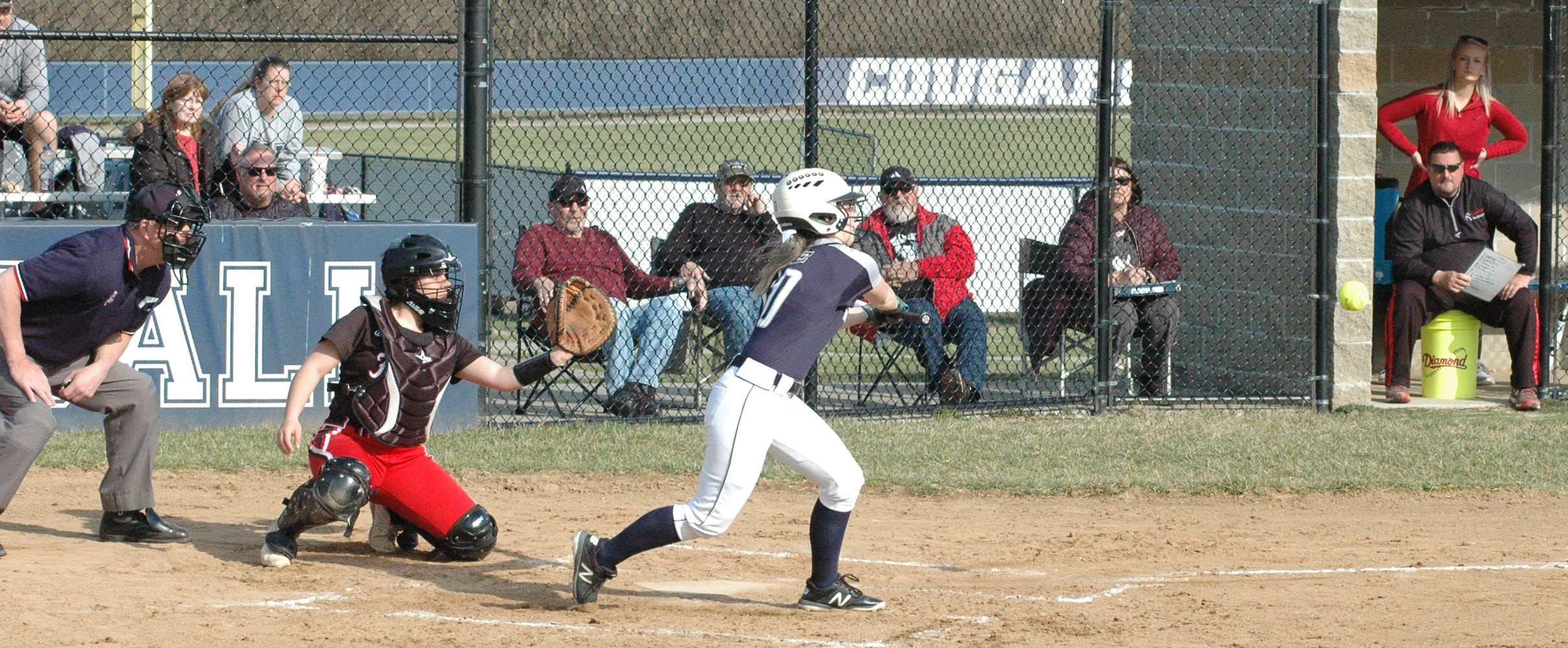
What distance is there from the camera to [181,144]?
9.56m

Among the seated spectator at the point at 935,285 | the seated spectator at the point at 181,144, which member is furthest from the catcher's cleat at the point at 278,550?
the seated spectator at the point at 935,285

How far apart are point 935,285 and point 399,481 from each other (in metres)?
4.53

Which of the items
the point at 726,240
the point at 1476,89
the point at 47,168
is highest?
the point at 1476,89

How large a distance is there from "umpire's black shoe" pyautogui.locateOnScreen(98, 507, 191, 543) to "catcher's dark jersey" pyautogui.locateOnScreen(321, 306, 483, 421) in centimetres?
89

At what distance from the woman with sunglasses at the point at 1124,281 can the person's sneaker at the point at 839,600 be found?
16.4ft

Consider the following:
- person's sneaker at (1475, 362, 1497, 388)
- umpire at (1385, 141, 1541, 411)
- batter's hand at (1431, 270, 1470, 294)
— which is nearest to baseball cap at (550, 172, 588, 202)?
umpire at (1385, 141, 1541, 411)

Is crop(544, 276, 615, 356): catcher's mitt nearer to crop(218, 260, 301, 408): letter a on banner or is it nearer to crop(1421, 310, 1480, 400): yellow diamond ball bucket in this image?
crop(218, 260, 301, 408): letter a on banner

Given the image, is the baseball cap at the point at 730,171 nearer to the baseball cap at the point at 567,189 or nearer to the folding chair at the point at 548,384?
the baseball cap at the point at 567,189

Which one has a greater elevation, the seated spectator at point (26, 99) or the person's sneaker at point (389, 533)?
the seated spectator at point (26, 99)

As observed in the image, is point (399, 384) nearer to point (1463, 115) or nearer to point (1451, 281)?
point (1451, 281)

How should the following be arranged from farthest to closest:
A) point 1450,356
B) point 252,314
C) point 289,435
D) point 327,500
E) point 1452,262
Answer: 1. point 1450,356
2. point 1452,262
3. point 252,314
4. point 327,500
5. point 289,435

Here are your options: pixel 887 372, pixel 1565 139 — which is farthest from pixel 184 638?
pixel 1565 139

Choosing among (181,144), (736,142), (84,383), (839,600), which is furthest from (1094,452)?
(736,142)

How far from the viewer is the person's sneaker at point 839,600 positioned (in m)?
5.48
